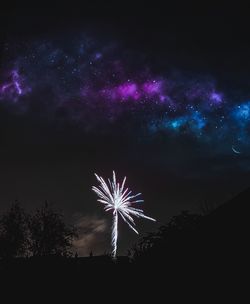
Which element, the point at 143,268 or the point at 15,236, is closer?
the point at 143,268

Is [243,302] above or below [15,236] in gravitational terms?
below

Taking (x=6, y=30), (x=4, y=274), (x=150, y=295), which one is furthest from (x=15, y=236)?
(x=6, y=30)

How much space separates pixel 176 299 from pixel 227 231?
3.50 meters

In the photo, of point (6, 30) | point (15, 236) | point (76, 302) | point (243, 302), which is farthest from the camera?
point (15, 236)

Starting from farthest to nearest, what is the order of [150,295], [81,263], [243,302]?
[81,263], [150,295], [243,302]

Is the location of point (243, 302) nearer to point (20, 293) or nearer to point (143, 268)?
point (143, 268)

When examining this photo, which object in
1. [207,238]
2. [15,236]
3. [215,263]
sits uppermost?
[15,236]

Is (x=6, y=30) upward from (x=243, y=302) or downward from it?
upward

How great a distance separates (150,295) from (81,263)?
13602 mm

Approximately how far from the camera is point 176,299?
11.0 meters

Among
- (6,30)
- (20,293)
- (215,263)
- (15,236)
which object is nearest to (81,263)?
(20,293)

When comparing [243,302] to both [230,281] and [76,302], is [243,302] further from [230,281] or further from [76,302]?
[76,302]

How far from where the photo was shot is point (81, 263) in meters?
25.4

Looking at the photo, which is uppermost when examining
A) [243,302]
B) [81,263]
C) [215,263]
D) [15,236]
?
[15,236]
